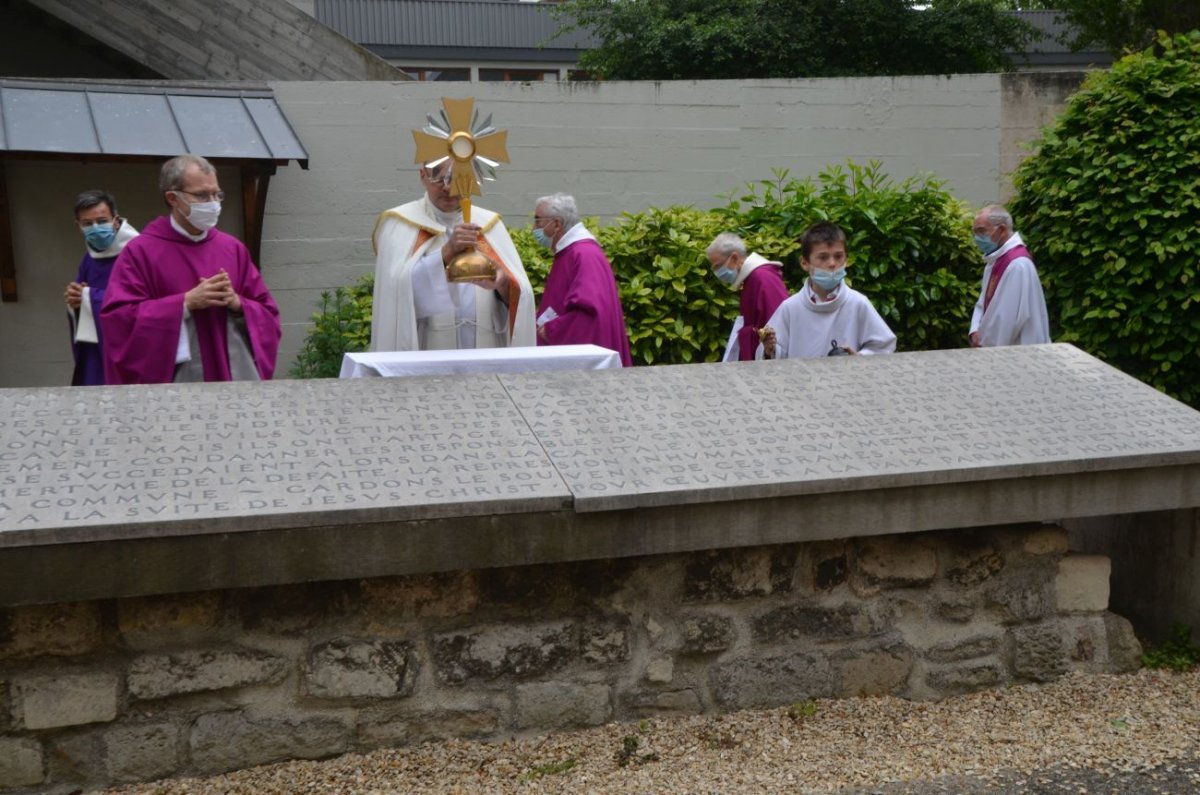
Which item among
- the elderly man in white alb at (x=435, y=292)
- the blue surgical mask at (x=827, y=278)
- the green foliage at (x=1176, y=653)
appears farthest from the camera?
the blue surgical mask at (x=827, y=278)

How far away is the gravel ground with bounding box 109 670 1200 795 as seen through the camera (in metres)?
3.26

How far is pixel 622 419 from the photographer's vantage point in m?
3.73

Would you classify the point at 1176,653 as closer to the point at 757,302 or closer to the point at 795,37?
the point at 757,302

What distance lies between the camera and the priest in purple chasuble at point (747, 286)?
20.4ft

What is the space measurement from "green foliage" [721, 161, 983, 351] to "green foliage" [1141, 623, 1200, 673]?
342cm

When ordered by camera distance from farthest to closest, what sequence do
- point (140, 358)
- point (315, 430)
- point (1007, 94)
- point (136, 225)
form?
point (1007, 94), point (136, 225), point (140, 358), point (315, 430)

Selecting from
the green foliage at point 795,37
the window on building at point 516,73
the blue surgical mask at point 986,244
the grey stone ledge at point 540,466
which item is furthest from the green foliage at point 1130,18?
the grey stone ledge at point 540,466

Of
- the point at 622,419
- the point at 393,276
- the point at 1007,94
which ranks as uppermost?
the point at 1007,94

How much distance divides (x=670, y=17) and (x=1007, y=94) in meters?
6.23

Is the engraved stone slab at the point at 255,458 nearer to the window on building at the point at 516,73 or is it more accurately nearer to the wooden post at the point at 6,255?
the wooden post at the point at 6,255

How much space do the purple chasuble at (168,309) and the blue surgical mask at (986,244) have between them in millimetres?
3927

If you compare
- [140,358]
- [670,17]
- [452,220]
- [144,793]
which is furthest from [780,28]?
[144,793]

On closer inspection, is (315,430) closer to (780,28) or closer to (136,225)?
(136,225)

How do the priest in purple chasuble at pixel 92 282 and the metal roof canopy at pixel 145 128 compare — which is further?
the metal roof canopy at pixel 145 128
